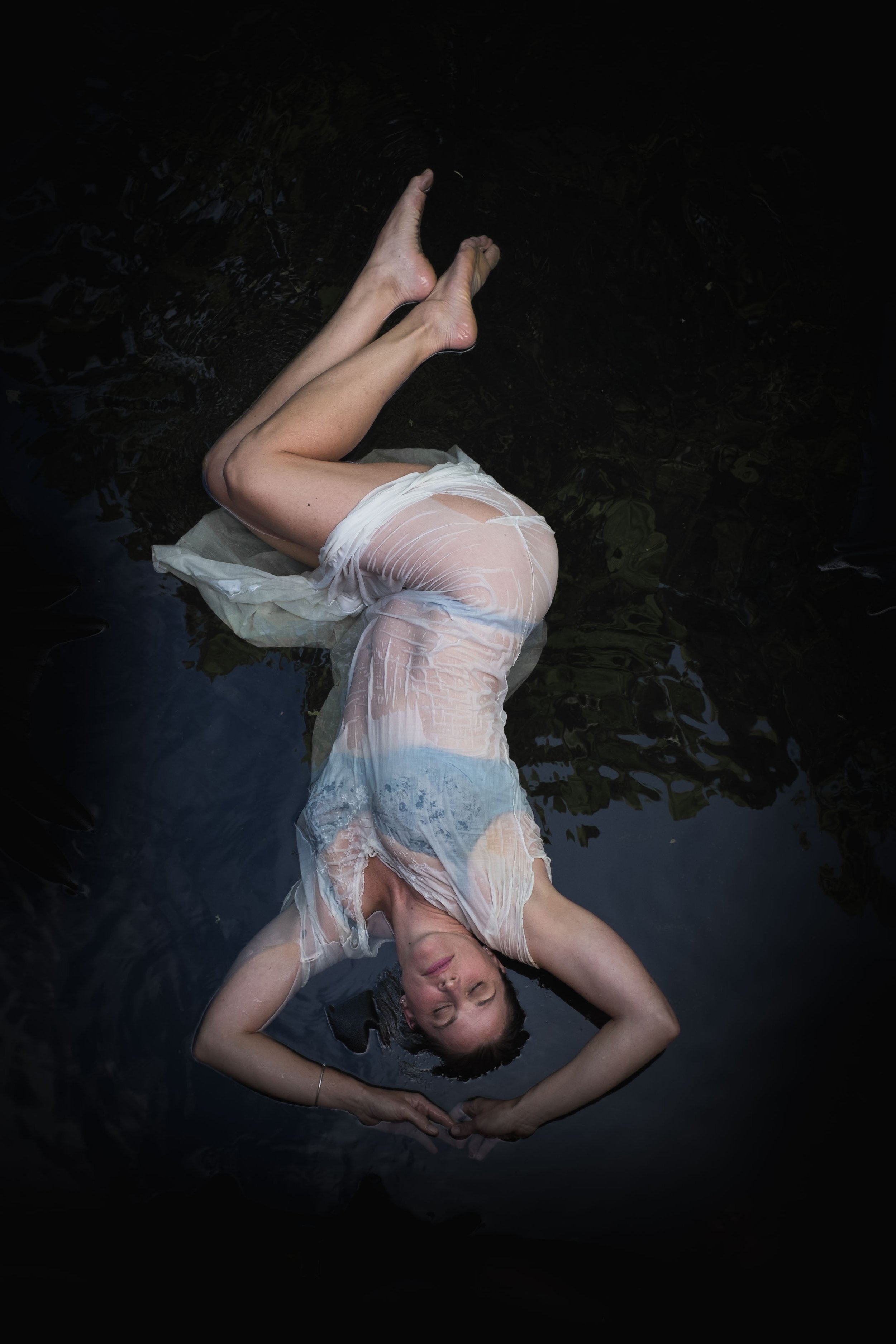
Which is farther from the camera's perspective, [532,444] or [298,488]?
[532,444]

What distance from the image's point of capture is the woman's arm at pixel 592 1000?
134 centimetres

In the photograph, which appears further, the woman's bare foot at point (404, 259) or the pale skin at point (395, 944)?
the woman's bare foot at point (404, 259)

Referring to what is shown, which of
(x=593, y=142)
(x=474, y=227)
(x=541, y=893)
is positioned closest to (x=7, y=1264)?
(x=541, y=893)

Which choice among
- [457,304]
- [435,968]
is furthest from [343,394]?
[435,968]

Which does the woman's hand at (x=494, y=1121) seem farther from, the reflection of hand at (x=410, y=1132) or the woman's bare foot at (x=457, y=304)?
the woman's bare foot at (x=457, y=304)

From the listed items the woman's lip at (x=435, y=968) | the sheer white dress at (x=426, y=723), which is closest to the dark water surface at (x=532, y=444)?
the sheer white dress at (x=426, y=723)

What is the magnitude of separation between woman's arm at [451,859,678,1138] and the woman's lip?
0.48 feet

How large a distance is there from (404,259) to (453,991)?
1.35m

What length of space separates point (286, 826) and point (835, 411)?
56.5 inches

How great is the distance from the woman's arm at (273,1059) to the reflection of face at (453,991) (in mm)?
172

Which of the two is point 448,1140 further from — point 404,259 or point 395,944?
point 404,259

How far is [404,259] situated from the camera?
5.41 ft

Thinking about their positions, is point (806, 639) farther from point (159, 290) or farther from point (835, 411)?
point (159, 290)

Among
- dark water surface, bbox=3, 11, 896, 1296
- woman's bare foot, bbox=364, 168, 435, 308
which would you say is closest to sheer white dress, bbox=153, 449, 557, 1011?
dark water surface, bbox=3, 11, 896, 1296
